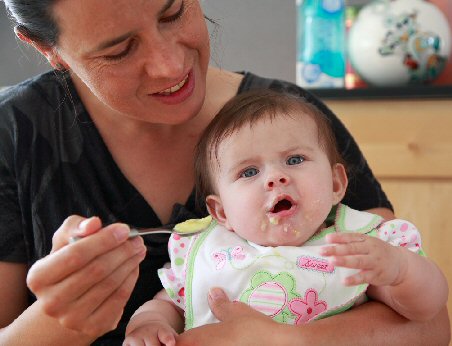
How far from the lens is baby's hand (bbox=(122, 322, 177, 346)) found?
3.75 ft

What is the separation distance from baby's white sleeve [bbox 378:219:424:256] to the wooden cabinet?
3.20 ft

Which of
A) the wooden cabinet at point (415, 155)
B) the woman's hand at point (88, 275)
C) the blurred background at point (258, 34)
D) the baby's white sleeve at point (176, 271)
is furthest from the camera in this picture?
the blurred background at point (258, 34)

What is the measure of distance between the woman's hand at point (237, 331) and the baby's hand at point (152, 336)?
0.02 m

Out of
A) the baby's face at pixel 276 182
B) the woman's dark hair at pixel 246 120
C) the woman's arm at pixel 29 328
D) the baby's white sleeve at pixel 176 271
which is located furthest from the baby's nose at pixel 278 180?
the woman's arm at pixel 29 328

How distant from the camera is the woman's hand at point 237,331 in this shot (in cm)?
113

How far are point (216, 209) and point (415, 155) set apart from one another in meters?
1.05

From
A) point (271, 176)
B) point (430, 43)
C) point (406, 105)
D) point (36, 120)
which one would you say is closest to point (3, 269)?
point (36, 120)

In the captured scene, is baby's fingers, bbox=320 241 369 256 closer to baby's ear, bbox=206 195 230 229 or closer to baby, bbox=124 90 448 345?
baby, bbox=124 90 448 345

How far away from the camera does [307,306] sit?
1.22 meters

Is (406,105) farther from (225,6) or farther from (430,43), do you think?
(225,6)

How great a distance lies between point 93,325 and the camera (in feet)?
3.25

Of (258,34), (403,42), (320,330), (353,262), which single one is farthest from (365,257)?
(258,34)

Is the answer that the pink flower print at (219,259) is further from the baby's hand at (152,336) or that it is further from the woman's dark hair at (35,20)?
the woman's dark hair at (35,20)

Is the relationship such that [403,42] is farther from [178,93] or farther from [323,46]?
[178,93]
